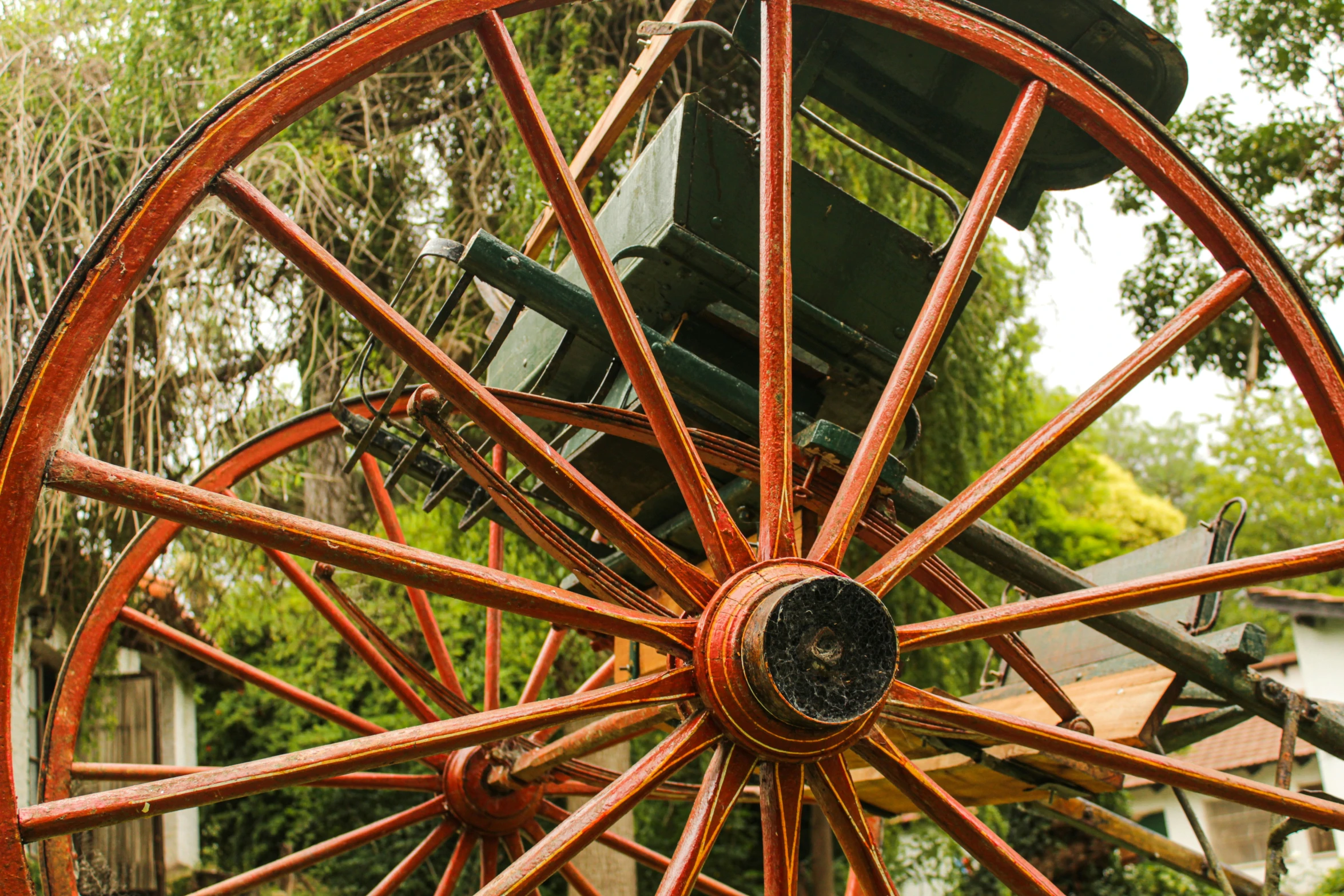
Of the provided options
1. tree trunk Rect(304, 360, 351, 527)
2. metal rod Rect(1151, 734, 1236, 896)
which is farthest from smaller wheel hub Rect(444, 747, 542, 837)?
tree trunk Rect(304, 360, 351, 527)

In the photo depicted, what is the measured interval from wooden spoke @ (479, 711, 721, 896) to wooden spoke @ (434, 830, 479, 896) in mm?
1744

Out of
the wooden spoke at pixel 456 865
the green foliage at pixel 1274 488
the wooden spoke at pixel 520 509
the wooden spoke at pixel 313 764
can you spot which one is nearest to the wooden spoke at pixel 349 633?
the wooden spoke at pixel 456 865

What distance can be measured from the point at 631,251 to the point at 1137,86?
151cm

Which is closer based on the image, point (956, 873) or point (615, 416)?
point (615, 416)

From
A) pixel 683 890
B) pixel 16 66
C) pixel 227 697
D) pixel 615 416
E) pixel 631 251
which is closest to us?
pixel 683 890

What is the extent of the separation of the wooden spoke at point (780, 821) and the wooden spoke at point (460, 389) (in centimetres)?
38

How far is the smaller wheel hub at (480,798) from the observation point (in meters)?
3.79

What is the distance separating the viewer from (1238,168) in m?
9.46

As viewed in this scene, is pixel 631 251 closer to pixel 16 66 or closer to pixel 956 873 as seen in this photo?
pixel 16 66

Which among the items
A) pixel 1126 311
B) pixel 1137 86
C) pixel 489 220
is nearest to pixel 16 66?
pixel 489 220

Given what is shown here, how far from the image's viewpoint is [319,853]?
3.63 metres

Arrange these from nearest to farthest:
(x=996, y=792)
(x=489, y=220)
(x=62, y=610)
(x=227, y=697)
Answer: (x=996, y=792) < (x=62, y=610) < (x=489, y=220) < (x=227, y=697)

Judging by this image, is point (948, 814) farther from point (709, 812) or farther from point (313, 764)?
point (313, 764)

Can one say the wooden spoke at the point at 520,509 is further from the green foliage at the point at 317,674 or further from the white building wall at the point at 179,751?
the white building wall at the point at 179,751
